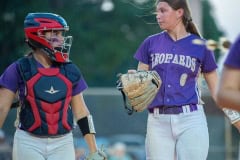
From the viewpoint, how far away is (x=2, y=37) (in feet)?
108

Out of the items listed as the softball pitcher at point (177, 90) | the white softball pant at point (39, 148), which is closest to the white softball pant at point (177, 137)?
the softball pitcher at point (177, 90)

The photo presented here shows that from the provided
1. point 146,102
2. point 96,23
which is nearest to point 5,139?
point 146,102

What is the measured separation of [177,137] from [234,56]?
257cm

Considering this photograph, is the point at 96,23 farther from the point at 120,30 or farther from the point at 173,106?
the point at 173,106

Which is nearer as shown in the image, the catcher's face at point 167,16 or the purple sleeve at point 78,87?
the purple sleeve at point 78,87

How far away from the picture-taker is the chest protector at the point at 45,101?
7.69 m

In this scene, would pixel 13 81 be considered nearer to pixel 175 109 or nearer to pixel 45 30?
pixel 45 30

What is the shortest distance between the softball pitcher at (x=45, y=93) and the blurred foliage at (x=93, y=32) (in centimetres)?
2370

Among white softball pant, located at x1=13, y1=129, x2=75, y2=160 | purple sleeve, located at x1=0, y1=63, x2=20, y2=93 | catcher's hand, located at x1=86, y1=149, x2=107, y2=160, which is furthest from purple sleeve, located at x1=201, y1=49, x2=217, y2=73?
purple sleeve, located at x1=0, y1=63, x2=20, y2=93

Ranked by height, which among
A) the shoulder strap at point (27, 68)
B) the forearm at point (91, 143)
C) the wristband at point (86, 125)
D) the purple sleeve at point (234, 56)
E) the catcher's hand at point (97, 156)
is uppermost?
the purple sleeve at point (234, 56)

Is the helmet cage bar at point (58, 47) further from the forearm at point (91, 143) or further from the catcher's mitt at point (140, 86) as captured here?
the forearm at point (91, 143)

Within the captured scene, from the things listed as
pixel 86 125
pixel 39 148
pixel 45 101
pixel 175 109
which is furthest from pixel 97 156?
pixel 175 109

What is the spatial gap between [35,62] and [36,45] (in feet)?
0.52

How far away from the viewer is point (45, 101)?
25.3ft
